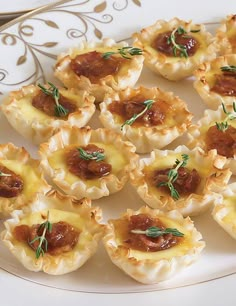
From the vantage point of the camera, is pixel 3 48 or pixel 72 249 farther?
pixel 3 48

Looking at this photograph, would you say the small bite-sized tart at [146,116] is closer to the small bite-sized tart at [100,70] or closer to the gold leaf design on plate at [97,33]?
the small bite-sized tart at [100,70]

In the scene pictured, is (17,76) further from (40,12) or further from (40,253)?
(40,253)

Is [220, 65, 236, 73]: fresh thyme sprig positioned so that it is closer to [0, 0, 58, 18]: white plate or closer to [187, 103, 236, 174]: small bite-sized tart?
[187, 103, 236, 174]: small bite-sized tart

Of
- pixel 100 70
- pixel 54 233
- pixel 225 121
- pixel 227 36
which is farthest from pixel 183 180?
pixel 227 36

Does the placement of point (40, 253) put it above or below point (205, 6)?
above

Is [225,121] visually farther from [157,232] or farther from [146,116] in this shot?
[157,232]

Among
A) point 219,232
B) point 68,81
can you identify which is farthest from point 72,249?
point 68,81
